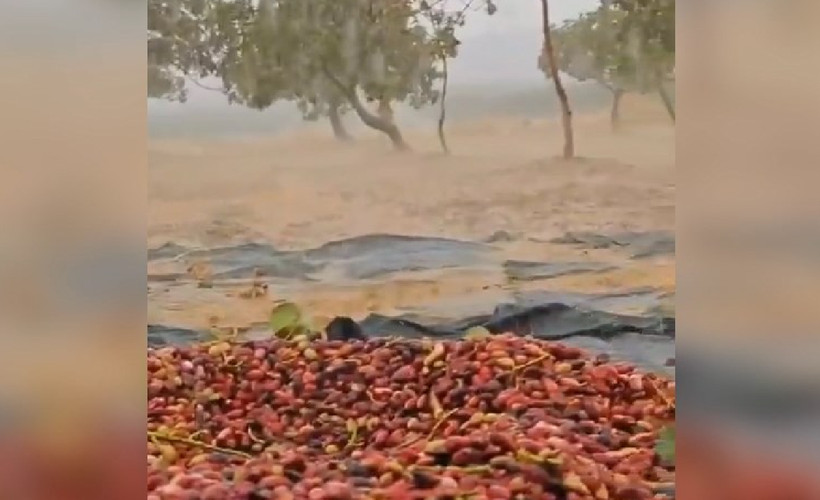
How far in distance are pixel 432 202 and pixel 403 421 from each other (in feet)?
1.11

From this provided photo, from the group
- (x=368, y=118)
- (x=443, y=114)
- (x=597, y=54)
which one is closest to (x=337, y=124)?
(x=368, y=118)

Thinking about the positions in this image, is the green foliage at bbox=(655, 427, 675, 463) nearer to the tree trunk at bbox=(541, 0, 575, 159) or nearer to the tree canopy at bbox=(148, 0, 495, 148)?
the tree trunk at bbox=(541, 0, 575, 159)

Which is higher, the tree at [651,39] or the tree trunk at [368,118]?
the tree at [651,39]

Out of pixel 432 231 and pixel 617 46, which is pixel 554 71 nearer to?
pixel 617 46

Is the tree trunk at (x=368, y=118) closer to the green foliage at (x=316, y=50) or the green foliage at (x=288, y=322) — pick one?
the green foliage at (x=316, y=50)

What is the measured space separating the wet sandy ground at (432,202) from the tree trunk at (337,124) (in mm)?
16

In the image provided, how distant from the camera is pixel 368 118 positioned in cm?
148

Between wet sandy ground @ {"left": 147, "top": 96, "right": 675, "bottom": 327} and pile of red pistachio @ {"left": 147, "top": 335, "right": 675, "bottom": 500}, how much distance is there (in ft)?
0.25

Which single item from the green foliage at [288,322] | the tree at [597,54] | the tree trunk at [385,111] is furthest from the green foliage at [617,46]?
the green foliage at [288,322]

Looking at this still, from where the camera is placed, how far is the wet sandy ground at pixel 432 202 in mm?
1470

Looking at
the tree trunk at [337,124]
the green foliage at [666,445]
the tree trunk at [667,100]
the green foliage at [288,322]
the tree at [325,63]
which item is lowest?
the green foliage at [666,445]

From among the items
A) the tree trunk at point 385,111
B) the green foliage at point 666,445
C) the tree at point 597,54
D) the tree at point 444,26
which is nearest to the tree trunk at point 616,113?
the tree at point 597,54

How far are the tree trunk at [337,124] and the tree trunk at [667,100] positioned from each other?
479 mm

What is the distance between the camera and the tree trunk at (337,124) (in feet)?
4.85
